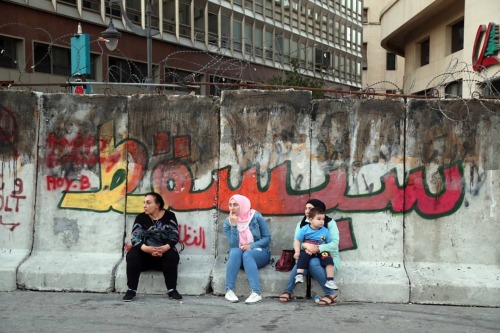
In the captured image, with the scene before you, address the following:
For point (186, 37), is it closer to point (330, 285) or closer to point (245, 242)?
point (245, 242)

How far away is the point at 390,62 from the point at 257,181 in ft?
152

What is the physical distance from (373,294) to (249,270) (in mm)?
1353

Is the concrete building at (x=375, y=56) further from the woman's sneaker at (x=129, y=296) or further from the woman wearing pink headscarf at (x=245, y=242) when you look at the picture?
the woman's sneaker at (x=129, y=296)

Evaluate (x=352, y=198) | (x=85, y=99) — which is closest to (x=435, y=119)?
(x=352, y=198)

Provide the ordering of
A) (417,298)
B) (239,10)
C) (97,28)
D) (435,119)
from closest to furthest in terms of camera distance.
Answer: (417,298) → (435,119) → (97,28) → (239,10)

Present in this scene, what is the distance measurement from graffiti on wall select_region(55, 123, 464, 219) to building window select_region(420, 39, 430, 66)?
20619mm

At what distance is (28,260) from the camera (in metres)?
6.09

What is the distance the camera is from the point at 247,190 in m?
6.18

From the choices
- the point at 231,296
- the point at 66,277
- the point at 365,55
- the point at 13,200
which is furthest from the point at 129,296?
the point at 365,55

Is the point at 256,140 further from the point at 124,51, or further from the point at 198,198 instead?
the point at 124,51

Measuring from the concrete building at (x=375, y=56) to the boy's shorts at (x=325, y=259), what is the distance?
45273 millimetres

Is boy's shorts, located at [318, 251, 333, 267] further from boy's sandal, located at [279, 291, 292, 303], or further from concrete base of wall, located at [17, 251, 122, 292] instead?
concrete base of wall, located at [17, 251, 122, 292]

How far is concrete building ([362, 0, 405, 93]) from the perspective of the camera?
4912 centimetres

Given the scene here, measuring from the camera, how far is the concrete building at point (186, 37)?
17422 mm
